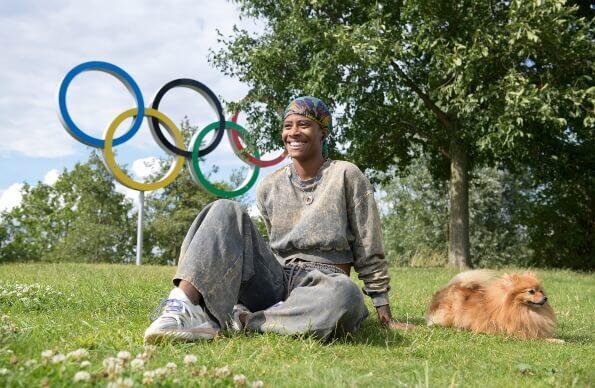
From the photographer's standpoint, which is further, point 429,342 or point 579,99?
point 579,99

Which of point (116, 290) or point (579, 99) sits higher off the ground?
point (579, 99)

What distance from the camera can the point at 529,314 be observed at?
16.1 ft

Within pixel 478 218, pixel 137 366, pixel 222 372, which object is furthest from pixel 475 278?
pixel 478 218

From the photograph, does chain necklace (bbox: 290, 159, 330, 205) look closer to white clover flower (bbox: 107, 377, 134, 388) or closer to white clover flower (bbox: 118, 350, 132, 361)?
white clover flower (bbox: 118, 350, 132, 361)

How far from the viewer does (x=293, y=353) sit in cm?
347

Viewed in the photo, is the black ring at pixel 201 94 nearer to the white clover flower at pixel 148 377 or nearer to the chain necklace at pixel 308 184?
the chain necklace at pixel 308 184

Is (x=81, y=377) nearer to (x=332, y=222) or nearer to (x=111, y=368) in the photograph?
(x=111, y=368)

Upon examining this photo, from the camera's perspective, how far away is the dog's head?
4883 mm

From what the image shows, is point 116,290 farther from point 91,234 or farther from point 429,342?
point 91,234

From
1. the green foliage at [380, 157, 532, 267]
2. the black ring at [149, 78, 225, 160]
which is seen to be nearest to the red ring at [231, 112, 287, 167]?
the black ring at [149, 78, 225, 160]

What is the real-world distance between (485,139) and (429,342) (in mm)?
9713

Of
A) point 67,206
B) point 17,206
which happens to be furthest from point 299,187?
point 17,206

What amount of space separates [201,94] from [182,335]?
17.6 m

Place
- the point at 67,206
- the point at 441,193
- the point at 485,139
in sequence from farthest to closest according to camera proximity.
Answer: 1. the point at 67,206
2. the point at 441,193
3. the point at 485,139
